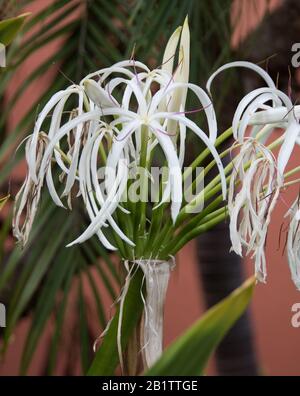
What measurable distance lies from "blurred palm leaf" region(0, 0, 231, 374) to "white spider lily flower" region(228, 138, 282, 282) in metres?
0.52

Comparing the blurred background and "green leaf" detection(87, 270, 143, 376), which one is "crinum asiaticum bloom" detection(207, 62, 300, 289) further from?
the blurred background

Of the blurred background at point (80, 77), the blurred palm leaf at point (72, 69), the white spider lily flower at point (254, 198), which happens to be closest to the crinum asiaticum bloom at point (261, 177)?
the white spider lily flower at point (254, 198)

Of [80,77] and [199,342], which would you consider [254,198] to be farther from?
[80,77]

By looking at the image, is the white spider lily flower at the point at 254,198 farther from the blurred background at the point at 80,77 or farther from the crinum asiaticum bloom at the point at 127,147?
the blurred background at the point at 80,77

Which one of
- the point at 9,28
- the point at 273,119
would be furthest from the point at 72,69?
the point at 273,119

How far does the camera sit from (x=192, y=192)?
57cm

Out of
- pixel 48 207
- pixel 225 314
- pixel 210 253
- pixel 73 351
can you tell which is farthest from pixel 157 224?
pixel 73 351

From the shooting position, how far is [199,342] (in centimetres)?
41

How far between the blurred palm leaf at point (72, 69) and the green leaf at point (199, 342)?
2.03ft

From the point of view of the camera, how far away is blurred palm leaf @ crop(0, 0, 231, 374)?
1035 millimetres

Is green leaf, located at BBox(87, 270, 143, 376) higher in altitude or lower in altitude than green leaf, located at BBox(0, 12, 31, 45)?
lower

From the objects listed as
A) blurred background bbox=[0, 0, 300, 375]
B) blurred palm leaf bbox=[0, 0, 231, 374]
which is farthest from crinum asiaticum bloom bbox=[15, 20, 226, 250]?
blurred palm leaf bbox=[0, 0, 231, 374]

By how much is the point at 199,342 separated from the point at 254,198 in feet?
0.45

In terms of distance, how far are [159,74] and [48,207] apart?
1.64 ft
